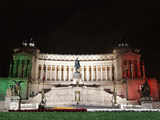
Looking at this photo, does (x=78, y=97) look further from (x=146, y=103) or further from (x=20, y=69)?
(x=20, y=69)

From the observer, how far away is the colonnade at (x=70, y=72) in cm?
7638

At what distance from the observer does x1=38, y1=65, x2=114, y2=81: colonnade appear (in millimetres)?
76375

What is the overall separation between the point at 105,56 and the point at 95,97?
95.7 ft

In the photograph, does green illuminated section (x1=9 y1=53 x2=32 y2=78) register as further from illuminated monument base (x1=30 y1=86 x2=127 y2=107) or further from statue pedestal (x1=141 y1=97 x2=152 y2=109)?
statue pedestal (x1=141 y1=97 x2=152 y2=109)

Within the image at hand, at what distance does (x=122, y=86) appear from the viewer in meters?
67.8

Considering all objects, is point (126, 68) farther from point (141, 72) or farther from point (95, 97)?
point (95, 97)

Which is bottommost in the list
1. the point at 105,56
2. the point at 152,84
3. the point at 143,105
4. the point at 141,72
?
the point at 143,105

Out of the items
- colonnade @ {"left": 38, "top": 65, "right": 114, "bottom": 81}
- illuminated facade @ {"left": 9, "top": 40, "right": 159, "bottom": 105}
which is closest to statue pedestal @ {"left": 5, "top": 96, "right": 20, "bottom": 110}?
illuminated facade @ {"left": 9, "top": 40, "right": 159, "bottom": 105}

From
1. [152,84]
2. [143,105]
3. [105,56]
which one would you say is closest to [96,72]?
[105,56]

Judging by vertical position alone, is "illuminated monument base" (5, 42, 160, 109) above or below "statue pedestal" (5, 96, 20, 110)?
above

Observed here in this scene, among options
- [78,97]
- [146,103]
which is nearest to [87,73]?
[78,97]

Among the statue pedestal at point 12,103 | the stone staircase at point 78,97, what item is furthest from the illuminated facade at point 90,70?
the statue pedestal at point 12,103

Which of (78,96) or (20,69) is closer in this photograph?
(78,96)

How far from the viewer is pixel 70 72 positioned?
77.7m
